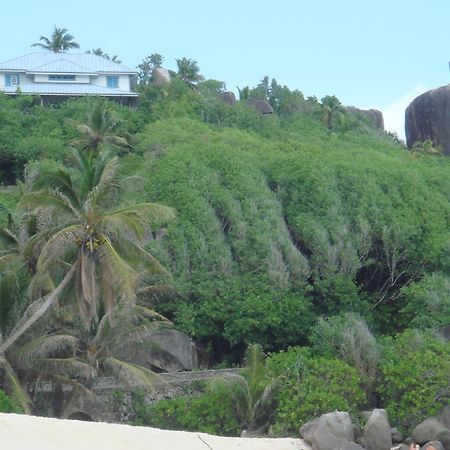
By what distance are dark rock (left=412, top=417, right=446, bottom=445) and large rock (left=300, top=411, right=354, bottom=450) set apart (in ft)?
7.76

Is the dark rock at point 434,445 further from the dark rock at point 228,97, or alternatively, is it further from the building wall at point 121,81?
the building wall at point 121,81

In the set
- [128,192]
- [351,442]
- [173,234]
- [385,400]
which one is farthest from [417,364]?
[173,234]

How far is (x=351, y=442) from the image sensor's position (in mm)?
22594

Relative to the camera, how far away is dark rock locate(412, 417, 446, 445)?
81.5ft

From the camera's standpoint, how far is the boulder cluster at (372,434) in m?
22.7

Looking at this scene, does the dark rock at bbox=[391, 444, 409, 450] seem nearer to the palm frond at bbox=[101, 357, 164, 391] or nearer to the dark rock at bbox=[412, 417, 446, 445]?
the dark rock at bbox=[412, 417, 446, 445]

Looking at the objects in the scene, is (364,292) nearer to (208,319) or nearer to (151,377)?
(208,319)

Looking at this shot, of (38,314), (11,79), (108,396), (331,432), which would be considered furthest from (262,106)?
(331,432)

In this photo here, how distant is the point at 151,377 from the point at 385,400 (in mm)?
5929

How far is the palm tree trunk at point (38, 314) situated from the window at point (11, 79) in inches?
1313

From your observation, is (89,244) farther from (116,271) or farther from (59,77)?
(59,77)

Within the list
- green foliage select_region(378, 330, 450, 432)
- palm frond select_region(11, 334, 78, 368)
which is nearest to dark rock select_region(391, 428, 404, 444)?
green foliage select_region(378, 330, 450, 432)

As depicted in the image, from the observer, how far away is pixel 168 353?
30281 millimetres

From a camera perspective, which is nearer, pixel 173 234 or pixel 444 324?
pixel 444 324
